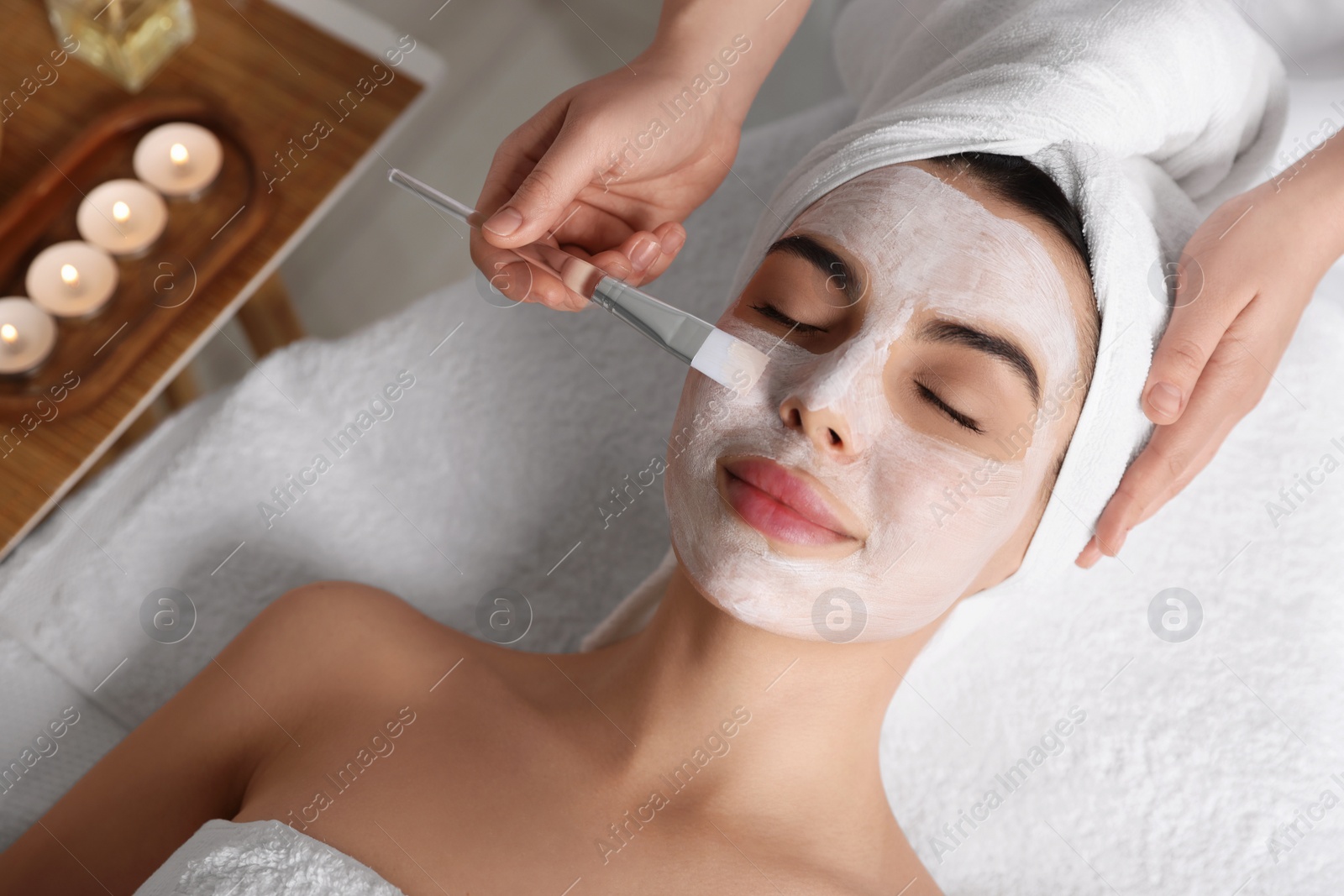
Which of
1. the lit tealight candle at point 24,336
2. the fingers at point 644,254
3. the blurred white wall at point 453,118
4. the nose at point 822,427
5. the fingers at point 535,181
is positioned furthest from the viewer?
the blurred white wall at point 453,118

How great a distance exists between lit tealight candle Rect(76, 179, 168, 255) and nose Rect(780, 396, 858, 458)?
98cm

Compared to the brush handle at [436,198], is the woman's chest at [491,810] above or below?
below

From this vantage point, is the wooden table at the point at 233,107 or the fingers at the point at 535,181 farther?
the wooden table at the point at 233,107

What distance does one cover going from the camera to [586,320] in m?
1.34

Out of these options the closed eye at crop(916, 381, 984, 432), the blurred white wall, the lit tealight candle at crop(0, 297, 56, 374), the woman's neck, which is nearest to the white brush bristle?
the closed eye at crop(916, 381, 984, 432)

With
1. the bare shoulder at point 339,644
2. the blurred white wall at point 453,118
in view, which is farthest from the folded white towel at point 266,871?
the blurred white wall at point 453,118

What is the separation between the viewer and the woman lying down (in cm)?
81

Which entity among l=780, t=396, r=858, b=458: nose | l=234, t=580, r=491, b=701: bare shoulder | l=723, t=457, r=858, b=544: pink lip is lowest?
l=234, t=580, r=491, b=701: bare shoulder

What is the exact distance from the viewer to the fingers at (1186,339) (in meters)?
0.90

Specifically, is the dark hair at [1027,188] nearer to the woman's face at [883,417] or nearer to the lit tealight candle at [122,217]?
the woman's face at [883,417]

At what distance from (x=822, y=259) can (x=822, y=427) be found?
0.16 meters

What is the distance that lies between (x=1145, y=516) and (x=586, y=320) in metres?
0.72

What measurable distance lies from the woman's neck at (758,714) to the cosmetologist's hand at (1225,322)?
0.27 m

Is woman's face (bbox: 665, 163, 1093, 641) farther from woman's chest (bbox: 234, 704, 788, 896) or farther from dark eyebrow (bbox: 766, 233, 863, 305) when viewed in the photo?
woman's chest (bbox: 234, 704, 788, 896)
